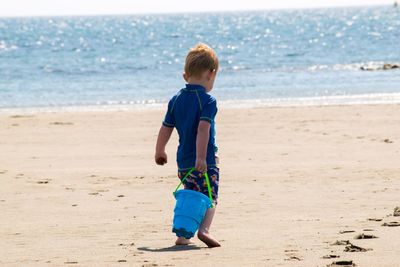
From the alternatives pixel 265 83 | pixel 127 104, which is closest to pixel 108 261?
pixel 127 104

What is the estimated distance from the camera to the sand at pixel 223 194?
5809 millimetres

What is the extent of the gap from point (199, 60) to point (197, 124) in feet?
1.30

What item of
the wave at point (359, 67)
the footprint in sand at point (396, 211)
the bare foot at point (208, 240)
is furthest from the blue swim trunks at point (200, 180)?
the wave at point (359, 67)

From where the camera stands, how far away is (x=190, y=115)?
6086mm

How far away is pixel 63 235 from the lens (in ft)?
21.6

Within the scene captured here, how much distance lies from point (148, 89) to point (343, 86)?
16.6 ft

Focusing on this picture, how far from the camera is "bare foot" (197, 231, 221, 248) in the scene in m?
5.99

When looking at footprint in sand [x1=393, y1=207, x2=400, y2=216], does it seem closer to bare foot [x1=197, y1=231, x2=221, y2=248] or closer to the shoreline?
bare foot [x1=197, y1=231, x2=221, y2=248]

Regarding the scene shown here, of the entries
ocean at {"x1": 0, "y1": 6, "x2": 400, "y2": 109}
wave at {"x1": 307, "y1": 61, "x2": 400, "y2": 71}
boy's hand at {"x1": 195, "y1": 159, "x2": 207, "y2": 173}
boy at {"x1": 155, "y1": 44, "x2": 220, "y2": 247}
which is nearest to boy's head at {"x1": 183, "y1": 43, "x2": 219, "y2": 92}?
boy at {"x1": 155, "y1": 44, "x2": 220, "y2": 247}

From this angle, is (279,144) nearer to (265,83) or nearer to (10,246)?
(10,246)

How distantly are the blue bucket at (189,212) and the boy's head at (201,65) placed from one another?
69cm

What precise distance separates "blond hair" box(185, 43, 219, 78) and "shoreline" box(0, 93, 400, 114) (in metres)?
12.6

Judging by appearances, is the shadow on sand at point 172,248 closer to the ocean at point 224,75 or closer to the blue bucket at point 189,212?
the blue bucket at point 189,212

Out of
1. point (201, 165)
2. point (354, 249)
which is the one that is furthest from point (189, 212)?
point (354, 249)
